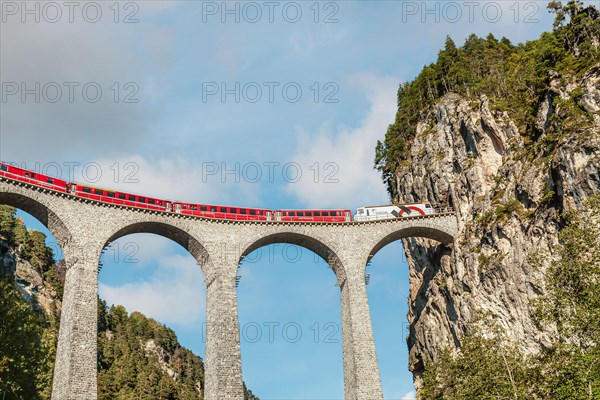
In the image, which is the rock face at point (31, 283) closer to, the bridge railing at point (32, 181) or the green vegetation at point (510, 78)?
the bridge railing at point (32, 181)

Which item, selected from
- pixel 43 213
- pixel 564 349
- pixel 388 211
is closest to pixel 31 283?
pixel 43 213

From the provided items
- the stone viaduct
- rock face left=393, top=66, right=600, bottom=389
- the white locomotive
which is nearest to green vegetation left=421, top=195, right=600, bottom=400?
rock face left=393, top=66, right=600, bottom=389

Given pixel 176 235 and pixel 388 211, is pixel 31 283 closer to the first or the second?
pixel 176 235

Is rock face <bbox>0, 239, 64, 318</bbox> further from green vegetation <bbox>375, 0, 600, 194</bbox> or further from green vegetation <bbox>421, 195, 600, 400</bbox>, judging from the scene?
green vegetation <bbox>421, 195, 600, 400</bbox>

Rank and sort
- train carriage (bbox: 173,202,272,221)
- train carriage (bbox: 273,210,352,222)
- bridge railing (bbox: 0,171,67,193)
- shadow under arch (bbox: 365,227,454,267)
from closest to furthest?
bridge railing (bbox: 0,171,67,193)
train carriage (bbox: 173,202,272,221)
train carriage (bbox: 273,210,352,222)
shadow under arch (bbox: 365,227,454,267)

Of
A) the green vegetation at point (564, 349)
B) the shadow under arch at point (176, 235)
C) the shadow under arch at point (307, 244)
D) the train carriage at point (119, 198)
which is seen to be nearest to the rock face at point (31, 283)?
the shadow under arch at point (176, 235)

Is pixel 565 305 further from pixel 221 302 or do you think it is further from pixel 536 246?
pixel 221 302

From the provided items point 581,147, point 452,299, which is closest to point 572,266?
point 581,147
